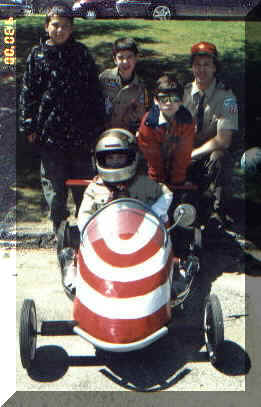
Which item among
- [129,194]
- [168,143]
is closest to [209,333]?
[129,194]

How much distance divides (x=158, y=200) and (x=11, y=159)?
4092mm

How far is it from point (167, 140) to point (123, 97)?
2.59 ft

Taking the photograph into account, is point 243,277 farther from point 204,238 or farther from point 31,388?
point 31,388

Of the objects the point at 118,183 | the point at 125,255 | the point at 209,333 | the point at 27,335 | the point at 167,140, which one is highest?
the point at 167,140

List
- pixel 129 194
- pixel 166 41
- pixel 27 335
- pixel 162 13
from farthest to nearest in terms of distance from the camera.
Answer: pixel 162 13, pixel 166 41, pixel 129 194, pixel 27 335

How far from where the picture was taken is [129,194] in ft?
16.4

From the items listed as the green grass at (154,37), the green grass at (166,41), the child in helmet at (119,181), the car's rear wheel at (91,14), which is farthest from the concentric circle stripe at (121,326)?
the car's rear wheel at (91,14)

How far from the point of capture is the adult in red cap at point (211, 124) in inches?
246

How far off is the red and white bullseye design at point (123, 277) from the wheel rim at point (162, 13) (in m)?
8.79

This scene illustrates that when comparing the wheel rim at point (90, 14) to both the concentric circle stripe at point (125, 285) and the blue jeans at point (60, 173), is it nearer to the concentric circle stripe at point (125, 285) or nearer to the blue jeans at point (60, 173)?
the blue jeans at point (60, 173)

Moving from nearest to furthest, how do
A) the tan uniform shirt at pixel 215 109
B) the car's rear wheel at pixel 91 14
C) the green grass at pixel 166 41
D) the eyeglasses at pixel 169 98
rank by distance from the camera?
the eyeglasses at pixel 169 98, the tan uniform shirt at pixel 215 109, the green grass at pixel 166 41, the car's rear wheel at pixel 91 14

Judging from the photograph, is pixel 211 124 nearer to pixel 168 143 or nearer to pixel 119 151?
pixel 168 143

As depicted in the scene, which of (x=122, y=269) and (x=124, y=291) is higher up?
(x=122, y=269)

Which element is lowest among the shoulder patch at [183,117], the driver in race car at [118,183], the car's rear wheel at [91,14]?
the driver in race car at [118,183]
